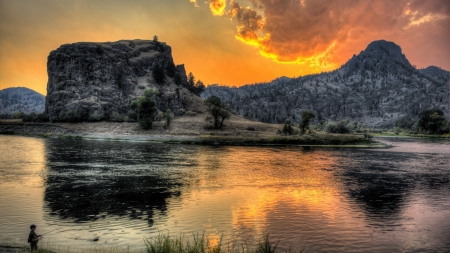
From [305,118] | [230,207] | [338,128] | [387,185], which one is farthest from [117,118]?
[230,207]

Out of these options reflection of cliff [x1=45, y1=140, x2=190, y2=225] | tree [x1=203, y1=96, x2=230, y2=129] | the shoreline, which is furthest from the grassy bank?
tree [x1=203, y1=96, x2=230, y2=129]

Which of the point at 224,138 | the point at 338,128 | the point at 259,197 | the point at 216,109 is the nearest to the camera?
the point at 259,197

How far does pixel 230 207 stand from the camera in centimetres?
2834

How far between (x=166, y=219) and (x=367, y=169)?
45.7m

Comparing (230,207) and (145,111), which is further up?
(145,111)

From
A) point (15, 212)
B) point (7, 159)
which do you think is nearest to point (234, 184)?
point (15, 212)

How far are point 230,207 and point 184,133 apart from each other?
370 ft

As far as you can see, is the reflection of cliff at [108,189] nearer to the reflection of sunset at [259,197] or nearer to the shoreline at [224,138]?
the reflection of sunset at [259,197]

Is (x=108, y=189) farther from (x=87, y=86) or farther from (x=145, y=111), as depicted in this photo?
(x=87, y=86)

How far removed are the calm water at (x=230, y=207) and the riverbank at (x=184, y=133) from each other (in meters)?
69.6

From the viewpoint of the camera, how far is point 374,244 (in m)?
19.8

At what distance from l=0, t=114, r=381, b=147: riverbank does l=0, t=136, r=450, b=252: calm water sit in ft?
228

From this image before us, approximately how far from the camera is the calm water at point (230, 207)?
20484 mm

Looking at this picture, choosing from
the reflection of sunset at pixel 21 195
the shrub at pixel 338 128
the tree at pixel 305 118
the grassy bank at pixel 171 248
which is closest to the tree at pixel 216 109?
the tree at pixel 305 118
